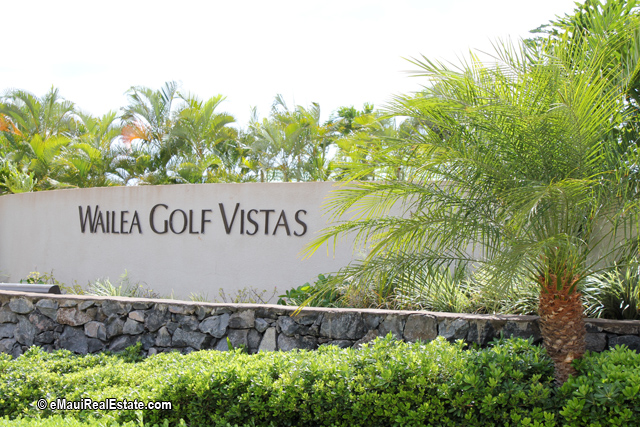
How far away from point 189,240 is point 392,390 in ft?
21.2

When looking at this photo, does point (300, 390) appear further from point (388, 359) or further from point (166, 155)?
point (166, 155)

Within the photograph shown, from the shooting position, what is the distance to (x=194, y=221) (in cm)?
977

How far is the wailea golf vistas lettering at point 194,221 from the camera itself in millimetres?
9062

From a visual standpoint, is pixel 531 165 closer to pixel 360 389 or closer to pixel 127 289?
pixel 360 389

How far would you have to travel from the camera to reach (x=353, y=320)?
577 centimetres

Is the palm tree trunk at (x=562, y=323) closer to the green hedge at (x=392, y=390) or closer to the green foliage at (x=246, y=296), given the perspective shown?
the green hedge at (x=392, y=390)

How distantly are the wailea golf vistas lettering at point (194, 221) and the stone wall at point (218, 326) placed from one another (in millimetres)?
2720

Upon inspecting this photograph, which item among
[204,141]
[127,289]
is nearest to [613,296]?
[127,289]

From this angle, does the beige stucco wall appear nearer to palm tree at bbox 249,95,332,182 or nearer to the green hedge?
the green hedge

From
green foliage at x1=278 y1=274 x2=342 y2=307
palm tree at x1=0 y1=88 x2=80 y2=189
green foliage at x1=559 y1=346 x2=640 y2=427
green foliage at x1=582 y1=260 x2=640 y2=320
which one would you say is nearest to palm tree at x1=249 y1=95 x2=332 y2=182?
palm tree at x1=0 y1=88 x2=80 y2=189

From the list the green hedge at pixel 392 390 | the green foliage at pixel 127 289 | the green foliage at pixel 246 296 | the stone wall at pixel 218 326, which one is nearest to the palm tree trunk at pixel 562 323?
the green hedge at pixel 392 390

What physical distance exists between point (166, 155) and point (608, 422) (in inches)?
665

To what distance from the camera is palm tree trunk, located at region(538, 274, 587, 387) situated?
4.30 m

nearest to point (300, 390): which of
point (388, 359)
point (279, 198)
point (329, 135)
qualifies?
point (388, 359)
